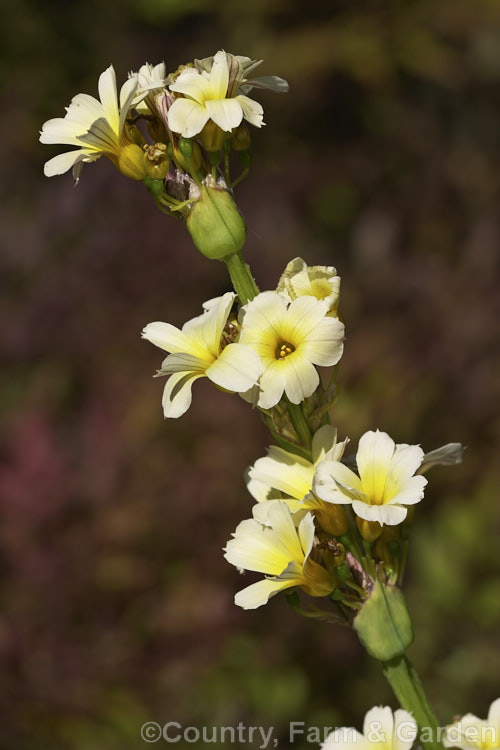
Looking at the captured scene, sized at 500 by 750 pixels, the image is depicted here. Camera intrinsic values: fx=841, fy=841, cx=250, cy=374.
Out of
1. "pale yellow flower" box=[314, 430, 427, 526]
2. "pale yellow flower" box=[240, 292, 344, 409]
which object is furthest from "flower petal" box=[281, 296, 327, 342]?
"pale yellow flower" box=[314, 430, 427, 526]

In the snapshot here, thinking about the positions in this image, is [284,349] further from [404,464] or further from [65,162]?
[65,162]

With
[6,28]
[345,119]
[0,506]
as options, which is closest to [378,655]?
[0,506]

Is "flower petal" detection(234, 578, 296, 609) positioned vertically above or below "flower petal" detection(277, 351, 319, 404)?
below

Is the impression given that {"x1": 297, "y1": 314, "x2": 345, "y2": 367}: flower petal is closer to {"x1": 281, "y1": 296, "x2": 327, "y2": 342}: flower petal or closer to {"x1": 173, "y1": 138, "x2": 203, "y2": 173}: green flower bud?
{"x1": 281, "y1": 296, "x2": 327, "y2": 342}: flower petal

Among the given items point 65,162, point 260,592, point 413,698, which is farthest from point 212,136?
point 413,698

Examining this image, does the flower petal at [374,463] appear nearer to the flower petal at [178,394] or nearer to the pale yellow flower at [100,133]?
the flower petal at [178,394]
